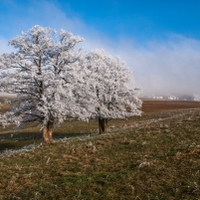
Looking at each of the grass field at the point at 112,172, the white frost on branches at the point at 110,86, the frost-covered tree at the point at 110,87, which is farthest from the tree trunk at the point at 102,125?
the grass field at the point at 112,172

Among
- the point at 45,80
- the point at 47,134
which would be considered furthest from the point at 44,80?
the point at 47,134

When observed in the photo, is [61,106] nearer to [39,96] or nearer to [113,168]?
[39,96]

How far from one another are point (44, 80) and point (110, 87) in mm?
13539

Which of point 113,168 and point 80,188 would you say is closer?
point 80,188

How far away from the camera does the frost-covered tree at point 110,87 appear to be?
3550cm

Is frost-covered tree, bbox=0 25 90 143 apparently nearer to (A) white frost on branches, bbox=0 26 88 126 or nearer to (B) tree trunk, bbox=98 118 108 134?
(A) white frost on branches, bbox=0 26 88 126

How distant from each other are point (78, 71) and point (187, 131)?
12610 millimetres

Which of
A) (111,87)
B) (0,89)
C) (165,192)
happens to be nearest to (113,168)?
(165,192)

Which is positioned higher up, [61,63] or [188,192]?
[61,63]

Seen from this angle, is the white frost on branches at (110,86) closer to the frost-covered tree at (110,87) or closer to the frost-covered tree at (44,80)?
the frost-covered tree at (110,87)

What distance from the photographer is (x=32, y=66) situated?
25.2 m

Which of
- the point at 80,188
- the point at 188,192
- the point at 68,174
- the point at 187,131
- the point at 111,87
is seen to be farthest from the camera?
the point at 111,87

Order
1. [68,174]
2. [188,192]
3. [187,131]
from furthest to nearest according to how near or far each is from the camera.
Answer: [187,131]
[68,174]
[188,192]

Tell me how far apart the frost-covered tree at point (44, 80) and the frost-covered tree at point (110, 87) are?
8.57 m
